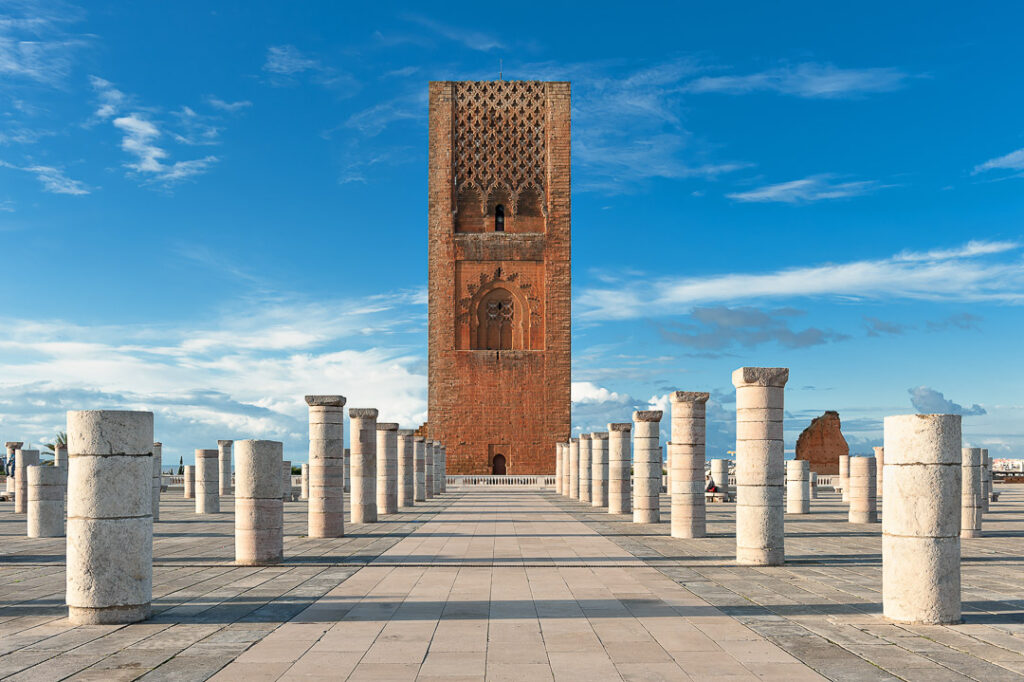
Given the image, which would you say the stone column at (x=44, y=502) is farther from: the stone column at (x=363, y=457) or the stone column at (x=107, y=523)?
the stone column at (x=107, y=523)

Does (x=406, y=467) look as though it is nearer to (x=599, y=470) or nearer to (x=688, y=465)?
(x=599, y=470)

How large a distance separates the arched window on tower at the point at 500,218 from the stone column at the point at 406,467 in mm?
22901

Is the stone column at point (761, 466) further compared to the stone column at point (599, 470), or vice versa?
the stone column at point (599, 470)

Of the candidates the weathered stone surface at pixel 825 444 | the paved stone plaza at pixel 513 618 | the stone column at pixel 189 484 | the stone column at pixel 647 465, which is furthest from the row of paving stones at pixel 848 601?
the weathered stone surface at pixel 825 444

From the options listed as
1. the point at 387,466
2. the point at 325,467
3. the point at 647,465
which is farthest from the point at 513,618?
the point at 387,466

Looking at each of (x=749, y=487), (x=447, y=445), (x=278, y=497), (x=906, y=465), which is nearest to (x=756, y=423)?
(x=749, y=487)

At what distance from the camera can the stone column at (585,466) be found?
26.4 m

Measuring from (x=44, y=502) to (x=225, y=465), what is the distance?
17.1 metres

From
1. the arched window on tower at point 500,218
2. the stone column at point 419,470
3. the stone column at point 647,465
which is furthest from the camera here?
the arched window on tower at point 500,218

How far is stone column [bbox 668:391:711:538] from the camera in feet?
51.0

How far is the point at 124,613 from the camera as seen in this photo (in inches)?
296

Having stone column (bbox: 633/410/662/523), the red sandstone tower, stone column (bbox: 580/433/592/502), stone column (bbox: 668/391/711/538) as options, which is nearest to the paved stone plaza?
stone column (bbox: 668/391/711/538)

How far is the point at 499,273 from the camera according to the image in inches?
1847

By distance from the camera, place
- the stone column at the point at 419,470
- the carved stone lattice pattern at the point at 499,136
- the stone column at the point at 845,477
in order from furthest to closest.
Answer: the carved stone lattice pattern at the point at 499,136 < the stone column at the point at 845,477 < the stone column at the point at 419,470
